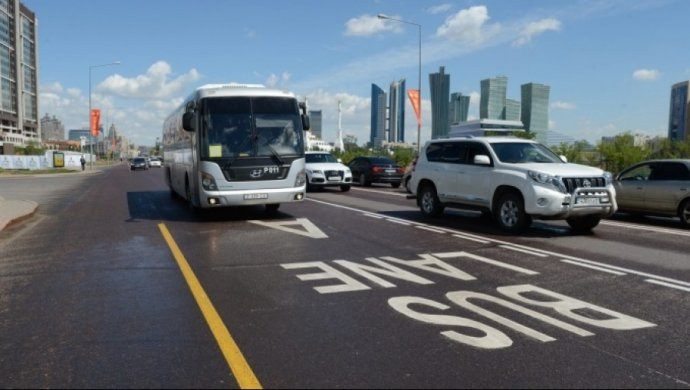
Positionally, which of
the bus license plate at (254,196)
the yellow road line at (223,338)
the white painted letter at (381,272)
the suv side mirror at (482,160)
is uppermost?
the suv side mirror at (482,160)

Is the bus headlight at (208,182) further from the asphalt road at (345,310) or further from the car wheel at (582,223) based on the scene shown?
the car wheel at (582,223)

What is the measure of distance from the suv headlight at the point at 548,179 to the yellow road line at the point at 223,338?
6306 mm

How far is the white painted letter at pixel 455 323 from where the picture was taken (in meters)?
4.58

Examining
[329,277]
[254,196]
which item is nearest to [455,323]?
[329,277]

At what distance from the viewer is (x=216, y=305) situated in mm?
5684

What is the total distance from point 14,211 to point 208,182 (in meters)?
6.01

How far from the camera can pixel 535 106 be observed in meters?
128

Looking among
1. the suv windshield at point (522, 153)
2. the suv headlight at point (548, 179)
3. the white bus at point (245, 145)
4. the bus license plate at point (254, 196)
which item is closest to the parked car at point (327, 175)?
the white bus at point (245, 145)

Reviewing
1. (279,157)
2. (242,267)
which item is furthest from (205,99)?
(242,267)

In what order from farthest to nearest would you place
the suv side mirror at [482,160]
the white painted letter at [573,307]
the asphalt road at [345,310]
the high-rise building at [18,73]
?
1. the high-rise building at [18,73]
2. the suv side mirror at [482,160]
3. the white painted letter at [573,307]
4. the asphalt road at [345,310]

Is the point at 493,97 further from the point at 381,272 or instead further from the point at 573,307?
the point at 573,307

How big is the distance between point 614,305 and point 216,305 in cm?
396

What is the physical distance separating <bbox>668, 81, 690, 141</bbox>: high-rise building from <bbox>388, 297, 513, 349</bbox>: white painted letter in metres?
159

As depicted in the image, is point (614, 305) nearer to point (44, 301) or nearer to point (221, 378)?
point (221, 378)
